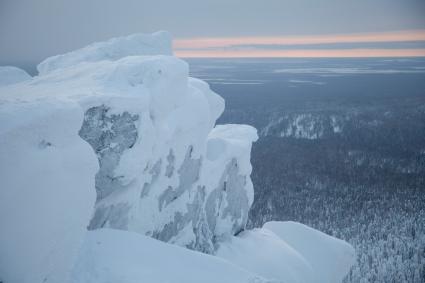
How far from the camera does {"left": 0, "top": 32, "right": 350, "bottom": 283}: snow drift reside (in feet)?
21.3

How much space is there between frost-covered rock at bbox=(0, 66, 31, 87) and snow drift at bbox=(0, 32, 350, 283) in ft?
7.37

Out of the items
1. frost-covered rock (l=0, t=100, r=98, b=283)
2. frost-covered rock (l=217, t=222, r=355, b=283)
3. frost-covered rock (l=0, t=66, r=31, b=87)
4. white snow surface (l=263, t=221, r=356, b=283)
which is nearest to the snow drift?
frost-covered rock (l=0, t=100, r=98, b=283)

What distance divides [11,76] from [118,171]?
28.4 ft

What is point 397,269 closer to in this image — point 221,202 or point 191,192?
point 221,202

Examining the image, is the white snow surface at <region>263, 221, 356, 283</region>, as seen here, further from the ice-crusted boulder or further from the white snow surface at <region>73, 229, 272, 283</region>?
the white snow surface at <region>73, 229, 272, 283</region>

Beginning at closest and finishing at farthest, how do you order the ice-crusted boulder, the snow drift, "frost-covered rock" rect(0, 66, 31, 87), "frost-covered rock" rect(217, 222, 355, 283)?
1. the snow drift
2. the ice-crusted boulder
3. "frost-covered rock" rect(0, 66, 31, 87)
4. "frost-covered rock" rect(217, 222, 355, 283)

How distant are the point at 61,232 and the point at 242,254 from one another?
11.9 metres

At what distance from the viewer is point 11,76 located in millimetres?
15922

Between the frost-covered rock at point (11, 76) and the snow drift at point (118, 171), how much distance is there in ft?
7.37

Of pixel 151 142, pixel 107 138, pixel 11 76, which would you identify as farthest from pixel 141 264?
pixel 11 76

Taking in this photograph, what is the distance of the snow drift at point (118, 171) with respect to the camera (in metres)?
6.48

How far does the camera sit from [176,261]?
31.0 feet

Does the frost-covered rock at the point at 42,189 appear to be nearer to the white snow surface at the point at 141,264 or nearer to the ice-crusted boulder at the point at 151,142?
the white snow surface at the point at 141,264

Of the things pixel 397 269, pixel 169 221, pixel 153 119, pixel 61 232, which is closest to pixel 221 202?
pixel 169 221
